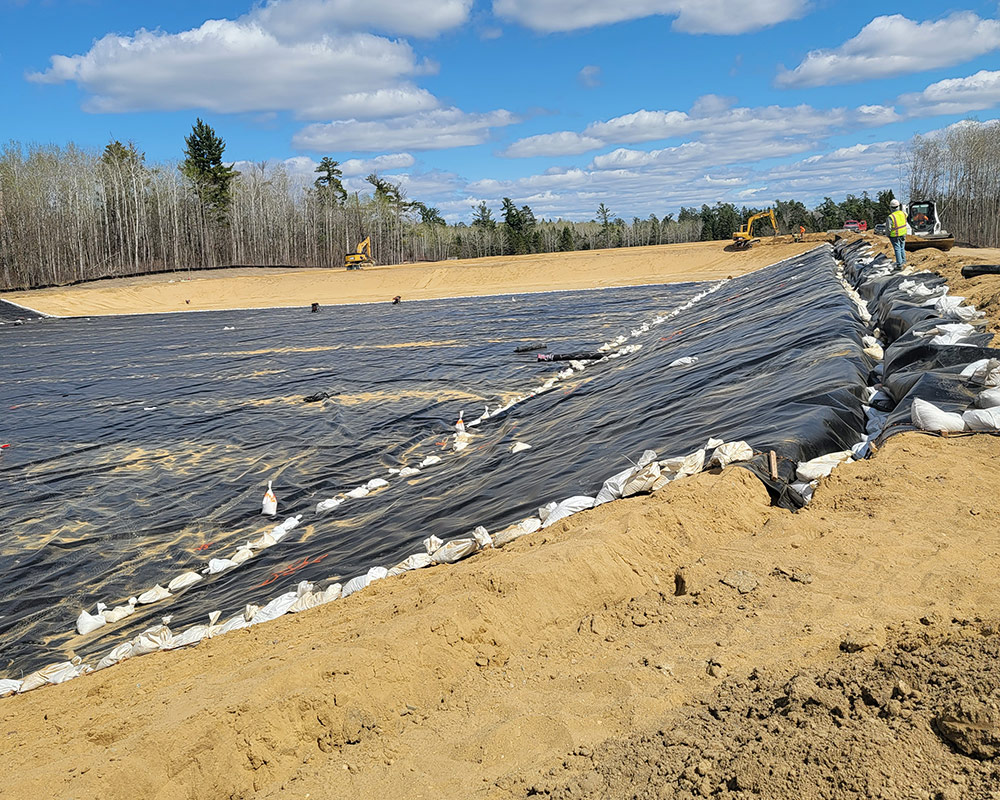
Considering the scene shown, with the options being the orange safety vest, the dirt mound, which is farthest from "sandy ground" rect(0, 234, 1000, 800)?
the orange safety vest

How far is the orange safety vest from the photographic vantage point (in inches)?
589

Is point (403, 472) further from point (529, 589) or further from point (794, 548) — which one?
point (794, 548)

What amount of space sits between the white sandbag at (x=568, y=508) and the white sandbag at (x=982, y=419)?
8.09 ft

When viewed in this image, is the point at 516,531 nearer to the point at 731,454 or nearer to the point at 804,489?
the point at 731,454

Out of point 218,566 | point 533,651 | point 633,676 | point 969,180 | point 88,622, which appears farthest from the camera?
point 969,180

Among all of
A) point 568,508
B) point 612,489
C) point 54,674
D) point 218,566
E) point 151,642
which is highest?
point 612,489

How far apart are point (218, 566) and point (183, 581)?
0.94 feet

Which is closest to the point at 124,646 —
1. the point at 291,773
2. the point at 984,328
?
the point at 291,773

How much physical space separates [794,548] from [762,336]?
6.35 m

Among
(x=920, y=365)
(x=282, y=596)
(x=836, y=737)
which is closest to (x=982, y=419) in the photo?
(x=920, y=365)

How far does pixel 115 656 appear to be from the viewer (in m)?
4.73

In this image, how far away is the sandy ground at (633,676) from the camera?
2.22 meters

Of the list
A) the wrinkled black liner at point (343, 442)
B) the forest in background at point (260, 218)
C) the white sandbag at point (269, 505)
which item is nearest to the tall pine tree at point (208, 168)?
the forest in background at point (260, 218)

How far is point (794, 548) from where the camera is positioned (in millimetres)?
3715
